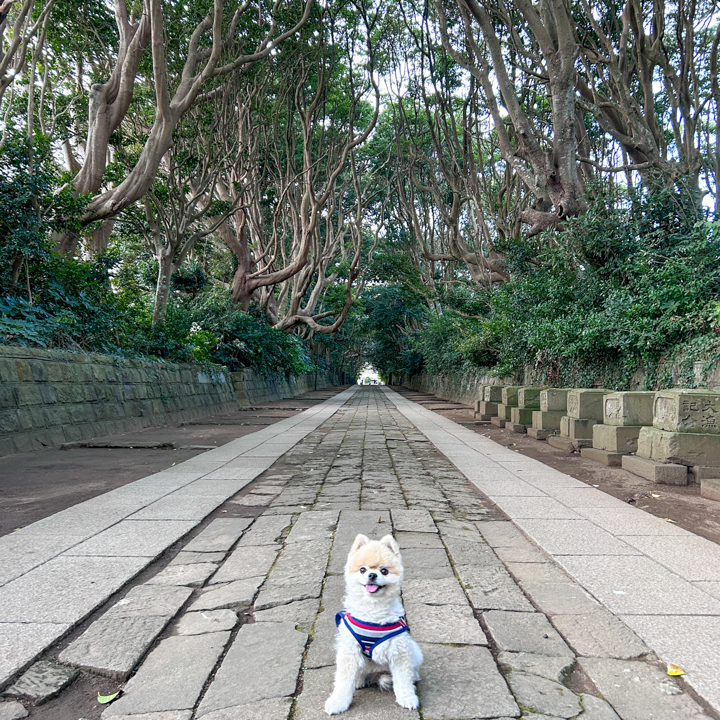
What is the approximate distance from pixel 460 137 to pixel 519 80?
5.39 m

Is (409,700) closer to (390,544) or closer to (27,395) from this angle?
(390,544)

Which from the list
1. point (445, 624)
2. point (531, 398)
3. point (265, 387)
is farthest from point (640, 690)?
point (265, 387)

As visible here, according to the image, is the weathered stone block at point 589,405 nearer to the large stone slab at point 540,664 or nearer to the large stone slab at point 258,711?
the large stone slab at point 540,664

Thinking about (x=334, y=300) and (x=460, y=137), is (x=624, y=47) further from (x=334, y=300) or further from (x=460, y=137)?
(x=334, y=300)

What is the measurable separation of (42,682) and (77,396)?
7.16 m

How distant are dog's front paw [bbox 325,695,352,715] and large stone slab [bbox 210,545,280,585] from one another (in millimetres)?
1244

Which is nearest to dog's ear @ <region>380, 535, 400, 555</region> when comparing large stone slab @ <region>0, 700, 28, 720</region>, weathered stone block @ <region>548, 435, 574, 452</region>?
large stone slab @ <region>0, 700, 28, 720</region>

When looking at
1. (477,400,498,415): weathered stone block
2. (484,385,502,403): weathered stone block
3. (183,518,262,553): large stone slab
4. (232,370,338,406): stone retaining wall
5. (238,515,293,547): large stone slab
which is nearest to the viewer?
(183,518,262,553): large stone slab

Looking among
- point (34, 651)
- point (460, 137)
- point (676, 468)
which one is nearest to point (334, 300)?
point (460, 137)

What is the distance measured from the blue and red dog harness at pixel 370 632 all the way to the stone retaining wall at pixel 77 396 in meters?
6.40

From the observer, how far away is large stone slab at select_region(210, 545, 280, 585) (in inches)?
114

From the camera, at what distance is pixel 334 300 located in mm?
30719

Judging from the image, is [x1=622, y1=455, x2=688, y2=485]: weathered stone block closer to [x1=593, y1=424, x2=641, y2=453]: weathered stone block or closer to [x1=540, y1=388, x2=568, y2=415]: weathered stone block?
[x1=593, y1=424, x2=641, y2=453]: weathered stone block

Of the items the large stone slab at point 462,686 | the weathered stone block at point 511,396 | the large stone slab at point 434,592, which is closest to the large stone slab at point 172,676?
the large stone slab at point 462,686
